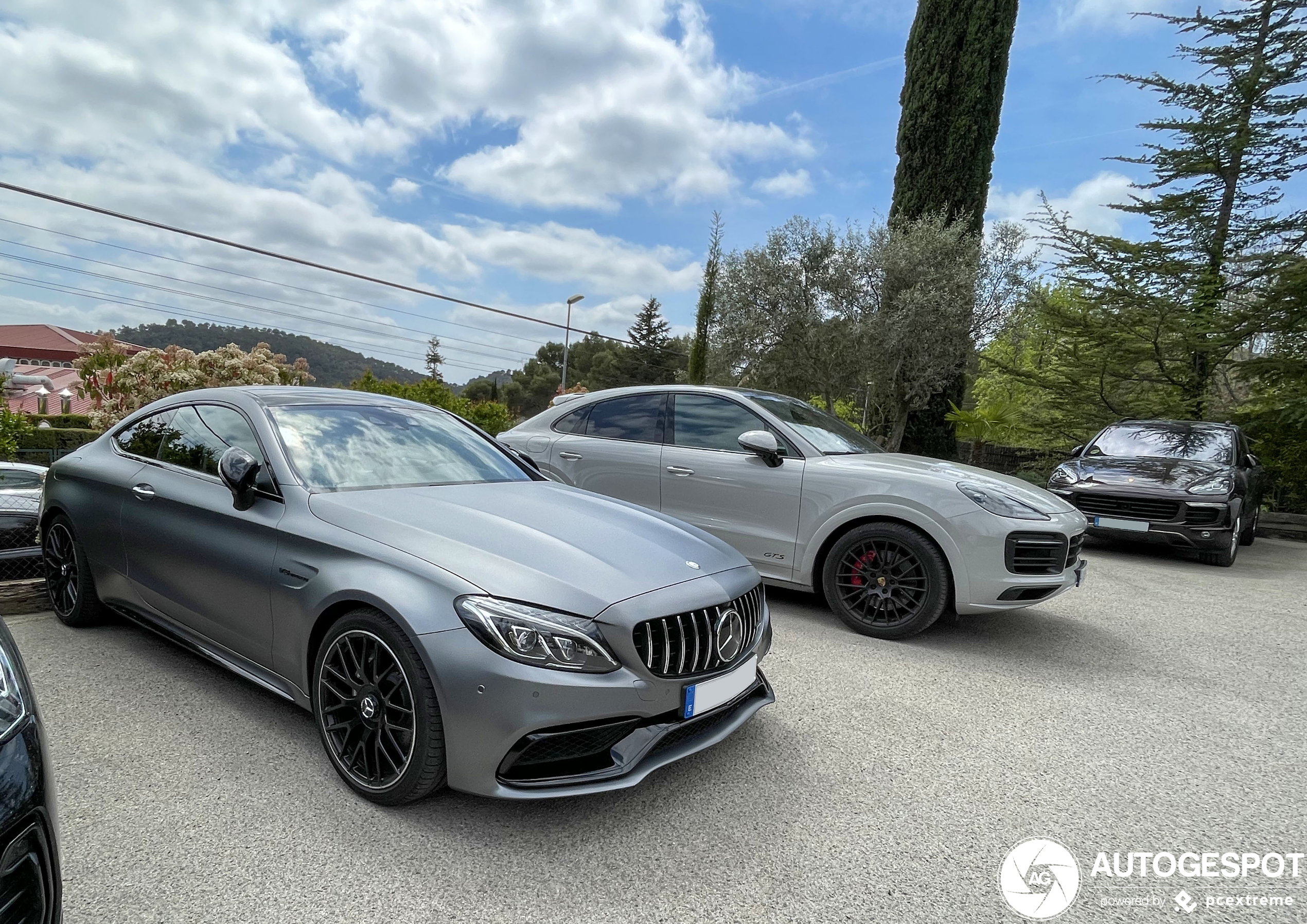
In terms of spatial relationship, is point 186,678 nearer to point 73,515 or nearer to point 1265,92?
point 73,515

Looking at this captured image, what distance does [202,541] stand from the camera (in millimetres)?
2920

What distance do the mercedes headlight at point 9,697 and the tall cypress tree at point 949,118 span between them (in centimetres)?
1507

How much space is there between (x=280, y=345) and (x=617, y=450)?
13464 millimetres

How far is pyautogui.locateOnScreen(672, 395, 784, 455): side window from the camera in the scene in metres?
5.01

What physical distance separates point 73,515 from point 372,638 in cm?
249

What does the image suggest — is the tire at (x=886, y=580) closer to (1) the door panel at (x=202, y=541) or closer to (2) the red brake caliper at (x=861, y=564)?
(2) the red brake caliper at (x=861, y=564)

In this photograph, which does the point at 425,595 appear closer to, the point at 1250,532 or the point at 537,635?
the point at 537,635

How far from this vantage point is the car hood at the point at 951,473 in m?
4.35

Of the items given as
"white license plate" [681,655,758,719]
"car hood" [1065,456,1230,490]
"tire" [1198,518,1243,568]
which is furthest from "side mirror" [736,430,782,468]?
"tire" [1198,518,1243,568]

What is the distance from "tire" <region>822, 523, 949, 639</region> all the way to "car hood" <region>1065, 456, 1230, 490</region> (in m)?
4.78

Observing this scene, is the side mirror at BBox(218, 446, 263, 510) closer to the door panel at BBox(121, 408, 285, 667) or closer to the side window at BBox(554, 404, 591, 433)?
the door panel at BBox(121, 408, 285, 667)

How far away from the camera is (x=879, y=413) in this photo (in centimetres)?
1362

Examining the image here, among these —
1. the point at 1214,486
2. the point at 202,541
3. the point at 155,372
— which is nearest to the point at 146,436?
the point at 202,541

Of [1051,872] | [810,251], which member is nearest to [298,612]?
[1051,872]
